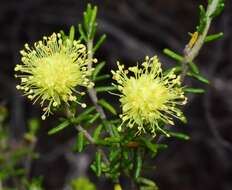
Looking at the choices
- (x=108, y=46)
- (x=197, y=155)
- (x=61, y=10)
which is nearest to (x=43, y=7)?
(x=61, y=10)

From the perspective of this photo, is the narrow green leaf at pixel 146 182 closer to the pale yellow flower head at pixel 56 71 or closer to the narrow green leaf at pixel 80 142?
the narrow green leaf at pixel 80 142

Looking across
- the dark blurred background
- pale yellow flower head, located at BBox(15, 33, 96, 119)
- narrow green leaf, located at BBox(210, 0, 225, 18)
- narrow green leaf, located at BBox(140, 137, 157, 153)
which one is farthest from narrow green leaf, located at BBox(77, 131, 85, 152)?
the dark blurred background

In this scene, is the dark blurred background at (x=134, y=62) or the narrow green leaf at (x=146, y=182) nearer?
the narrow green leaf at (x=146, y=182)

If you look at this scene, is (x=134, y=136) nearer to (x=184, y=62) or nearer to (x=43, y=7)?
(x=184, y=62)

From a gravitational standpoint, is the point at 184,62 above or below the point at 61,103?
above

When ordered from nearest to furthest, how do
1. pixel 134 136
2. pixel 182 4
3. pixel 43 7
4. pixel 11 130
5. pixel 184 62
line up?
pixel 134 136 < pixel 184 62 < pixel 11 130 < pixel 43 7 < pixel 182 4

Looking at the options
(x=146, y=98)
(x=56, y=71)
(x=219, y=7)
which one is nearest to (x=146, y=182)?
(x=146, y=98)

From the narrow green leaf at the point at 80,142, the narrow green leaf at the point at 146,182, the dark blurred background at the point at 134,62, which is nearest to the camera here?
the narrow green leaf at the point at 80,142

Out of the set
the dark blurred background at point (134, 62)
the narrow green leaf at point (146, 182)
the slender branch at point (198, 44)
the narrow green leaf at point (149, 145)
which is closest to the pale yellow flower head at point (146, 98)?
the narrow green leaf at point (149, 145)
